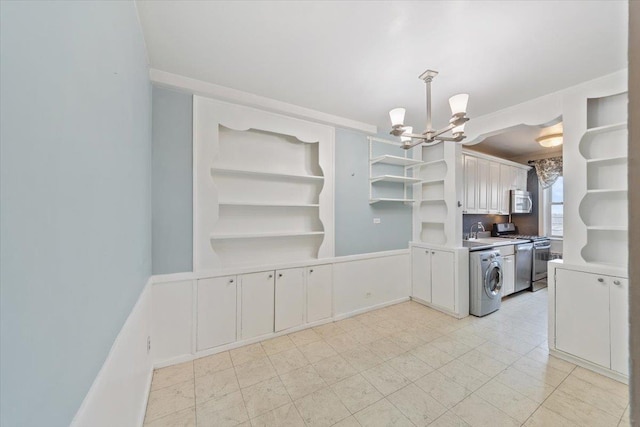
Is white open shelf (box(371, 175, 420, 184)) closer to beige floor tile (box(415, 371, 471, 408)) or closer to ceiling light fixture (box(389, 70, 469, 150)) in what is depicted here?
ceiling light fixture (box(389, 70, 469, 150))

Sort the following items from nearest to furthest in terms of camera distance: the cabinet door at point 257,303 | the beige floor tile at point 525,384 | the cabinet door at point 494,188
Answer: the beige floor tile at point 525,384
the cabinet door at point 257,303
the cabinet door at point 494,188

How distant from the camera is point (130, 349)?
1.24 meters

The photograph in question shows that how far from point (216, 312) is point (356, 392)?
1.44 metres

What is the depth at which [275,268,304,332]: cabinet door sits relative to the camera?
269cm

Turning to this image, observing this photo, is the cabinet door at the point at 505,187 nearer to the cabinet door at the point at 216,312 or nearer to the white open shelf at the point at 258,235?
the white open shelf at the point at 258,235

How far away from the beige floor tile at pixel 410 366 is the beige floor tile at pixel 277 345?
1.01 metres

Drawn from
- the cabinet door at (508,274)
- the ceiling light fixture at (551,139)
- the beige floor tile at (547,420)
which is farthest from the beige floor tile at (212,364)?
the ceiling light fixture at (551,139)

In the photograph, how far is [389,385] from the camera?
1.92 metres

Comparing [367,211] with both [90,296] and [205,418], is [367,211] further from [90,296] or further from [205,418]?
[90,296]

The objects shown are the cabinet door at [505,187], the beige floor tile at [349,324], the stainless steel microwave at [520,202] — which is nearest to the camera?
the beige floor tile at [349,324]

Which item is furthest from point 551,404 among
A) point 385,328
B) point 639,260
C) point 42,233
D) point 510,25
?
point 42,233

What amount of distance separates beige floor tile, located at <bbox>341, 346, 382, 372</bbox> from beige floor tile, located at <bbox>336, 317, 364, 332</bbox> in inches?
16.6

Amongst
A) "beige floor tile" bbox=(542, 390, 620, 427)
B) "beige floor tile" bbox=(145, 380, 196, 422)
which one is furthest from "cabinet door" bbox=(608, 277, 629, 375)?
"beige floor tile" bbox=(145, 380, 196, 422)

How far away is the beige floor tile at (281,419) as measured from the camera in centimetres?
159
